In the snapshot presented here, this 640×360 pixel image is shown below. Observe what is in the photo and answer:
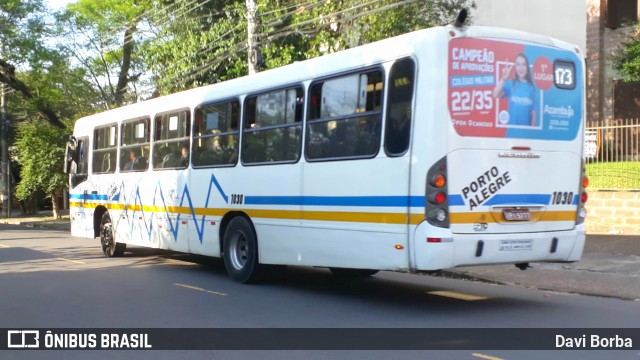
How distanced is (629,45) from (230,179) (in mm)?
15708

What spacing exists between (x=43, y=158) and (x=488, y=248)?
92.9 feet

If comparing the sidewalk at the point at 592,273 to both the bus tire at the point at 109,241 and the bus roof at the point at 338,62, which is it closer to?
the bus roof at the point at 338,62

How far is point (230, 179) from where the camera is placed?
11.9 metres

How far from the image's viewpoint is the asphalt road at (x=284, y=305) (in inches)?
284

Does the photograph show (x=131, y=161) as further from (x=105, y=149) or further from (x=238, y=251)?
(x=238, y=251)

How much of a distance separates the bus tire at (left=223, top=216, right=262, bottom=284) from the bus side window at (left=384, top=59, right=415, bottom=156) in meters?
3.48

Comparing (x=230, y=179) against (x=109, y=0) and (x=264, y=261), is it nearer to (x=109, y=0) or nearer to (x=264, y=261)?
(x=264, y=261)

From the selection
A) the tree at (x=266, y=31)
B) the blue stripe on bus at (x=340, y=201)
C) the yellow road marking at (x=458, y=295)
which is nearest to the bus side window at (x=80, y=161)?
the tree at (x=266, y=31)

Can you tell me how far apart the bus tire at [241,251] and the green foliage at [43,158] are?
901 inches

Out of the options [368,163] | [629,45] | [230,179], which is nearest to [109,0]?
[629,45]

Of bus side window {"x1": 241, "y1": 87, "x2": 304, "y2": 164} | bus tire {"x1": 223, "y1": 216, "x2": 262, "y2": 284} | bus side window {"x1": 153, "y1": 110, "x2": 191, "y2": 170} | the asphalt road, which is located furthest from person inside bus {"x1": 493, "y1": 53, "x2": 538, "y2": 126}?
bus side window {"x1": 153, "y1": 110, "x2": 191, "y2": 170}

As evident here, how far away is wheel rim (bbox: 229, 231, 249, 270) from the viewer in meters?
11.7

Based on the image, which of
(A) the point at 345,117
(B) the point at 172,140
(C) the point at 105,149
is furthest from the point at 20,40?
(A) the point at 345,117

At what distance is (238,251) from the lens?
1182 centimetres
